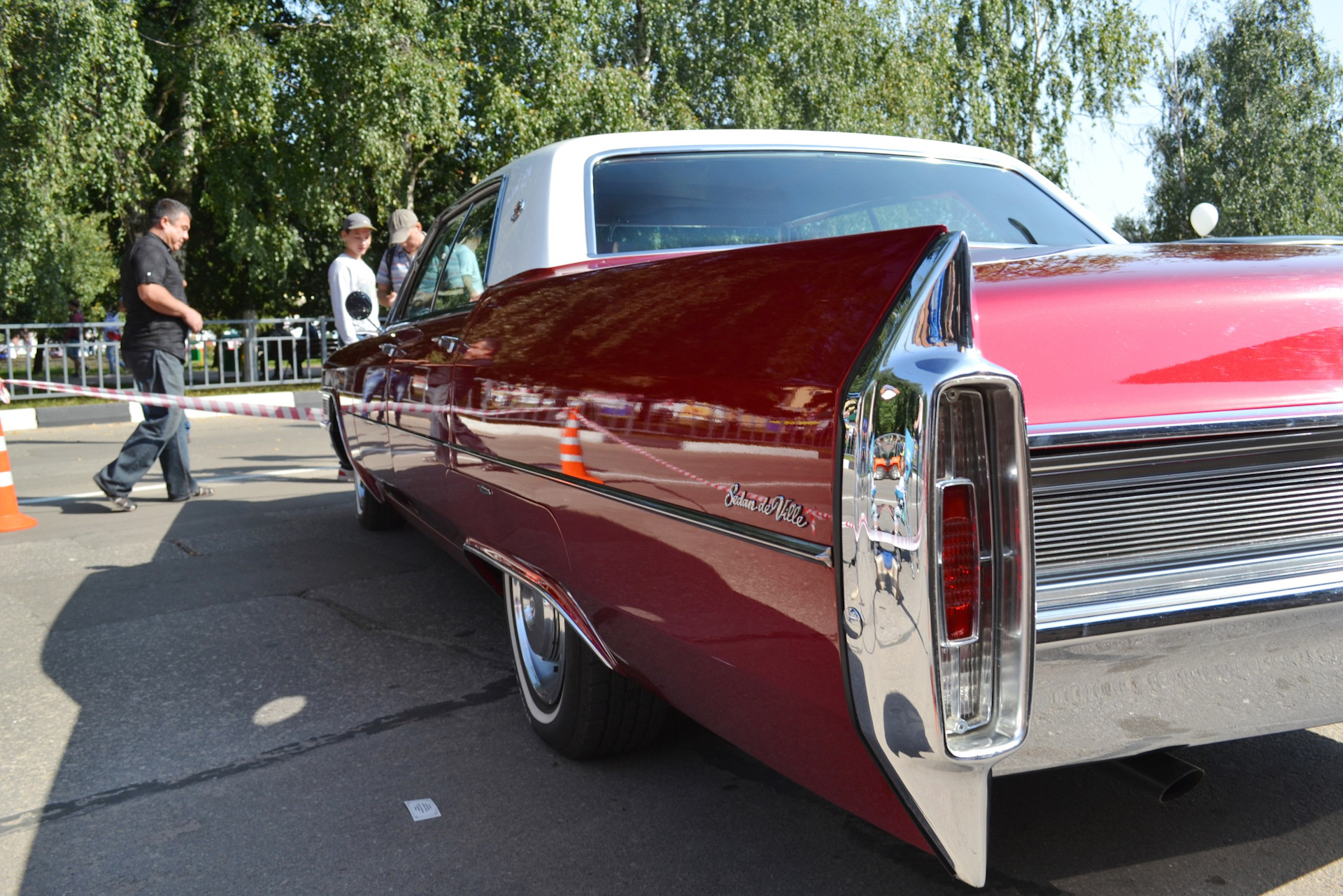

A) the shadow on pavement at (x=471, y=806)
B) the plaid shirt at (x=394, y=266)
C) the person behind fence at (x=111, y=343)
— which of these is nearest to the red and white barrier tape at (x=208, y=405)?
the plaid shirt at (x=394, y=266)

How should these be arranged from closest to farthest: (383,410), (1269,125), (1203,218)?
1. (383,410)
2. (1203,218)
3. (1269,125)

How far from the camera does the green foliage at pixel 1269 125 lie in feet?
123

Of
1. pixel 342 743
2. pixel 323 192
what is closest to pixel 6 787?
pixel 342 743

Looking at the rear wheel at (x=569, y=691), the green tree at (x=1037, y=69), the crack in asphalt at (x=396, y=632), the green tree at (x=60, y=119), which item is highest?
the green tree at (x=1037, y=69)

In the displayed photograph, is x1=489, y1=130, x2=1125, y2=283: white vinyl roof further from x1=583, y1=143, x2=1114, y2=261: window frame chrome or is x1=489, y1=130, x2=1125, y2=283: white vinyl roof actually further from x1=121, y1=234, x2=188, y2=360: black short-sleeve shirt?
x1=121, y1=234, x2=188, y2=360: black short-sleeve shirt

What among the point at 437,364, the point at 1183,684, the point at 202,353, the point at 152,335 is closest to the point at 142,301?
the point at 152,335

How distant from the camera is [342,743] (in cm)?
300

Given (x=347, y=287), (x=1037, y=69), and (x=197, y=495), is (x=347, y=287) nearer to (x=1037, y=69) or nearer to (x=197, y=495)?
(x=197, y=495)

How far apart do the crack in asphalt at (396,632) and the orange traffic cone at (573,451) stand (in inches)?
60.9

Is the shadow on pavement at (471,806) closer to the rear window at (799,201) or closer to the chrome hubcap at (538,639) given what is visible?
the chrome hubcap at (538,639)

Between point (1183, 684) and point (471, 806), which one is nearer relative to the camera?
point (1183, 684)

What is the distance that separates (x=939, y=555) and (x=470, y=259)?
2.57 m

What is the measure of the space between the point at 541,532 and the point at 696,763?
0.81 meters

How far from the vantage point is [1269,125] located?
1487 inches
